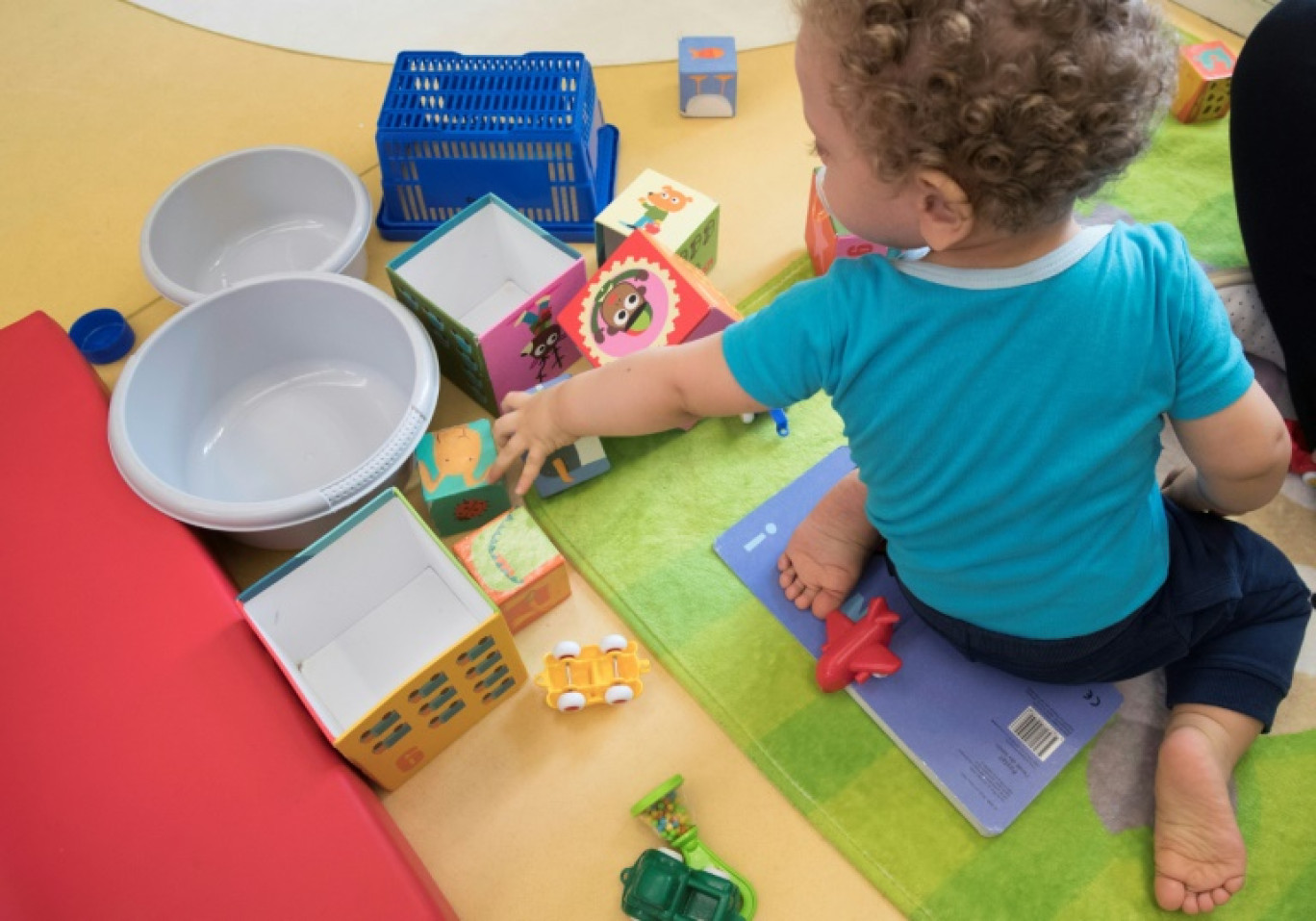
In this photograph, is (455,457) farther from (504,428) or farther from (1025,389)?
(1025,389)

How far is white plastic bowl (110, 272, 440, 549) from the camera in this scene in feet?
3.32

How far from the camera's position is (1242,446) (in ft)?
2.48

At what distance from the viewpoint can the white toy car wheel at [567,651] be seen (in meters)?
0.98

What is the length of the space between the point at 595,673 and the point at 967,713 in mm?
353

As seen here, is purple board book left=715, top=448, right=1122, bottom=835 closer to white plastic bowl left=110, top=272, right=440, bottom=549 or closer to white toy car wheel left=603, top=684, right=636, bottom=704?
white toy car wheel left=603, top=684, right=636, bottom=704

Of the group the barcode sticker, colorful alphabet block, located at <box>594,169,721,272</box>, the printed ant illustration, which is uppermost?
colorful alphabet block, located at <box>594,169,721,272</box>

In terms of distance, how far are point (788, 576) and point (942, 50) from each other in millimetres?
594

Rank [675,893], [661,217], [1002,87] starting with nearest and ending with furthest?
[1002,87] < [675,893] < [661,217]

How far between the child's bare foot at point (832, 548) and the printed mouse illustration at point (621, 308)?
27cm

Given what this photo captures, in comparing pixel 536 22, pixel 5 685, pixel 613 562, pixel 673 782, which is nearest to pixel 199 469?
pixel 5 685

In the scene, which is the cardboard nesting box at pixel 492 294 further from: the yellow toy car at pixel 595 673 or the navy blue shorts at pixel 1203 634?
the navy blue shorts at pixel 1203 634

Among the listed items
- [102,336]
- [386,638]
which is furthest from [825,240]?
[102,336]

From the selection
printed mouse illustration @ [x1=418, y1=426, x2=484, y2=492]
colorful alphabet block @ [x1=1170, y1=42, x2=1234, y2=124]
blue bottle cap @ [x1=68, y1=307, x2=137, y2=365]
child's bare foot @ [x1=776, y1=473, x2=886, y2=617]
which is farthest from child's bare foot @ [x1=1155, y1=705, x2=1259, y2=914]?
blue bottle cap @ [x1=68, y1=307, x2=137, y2=365]

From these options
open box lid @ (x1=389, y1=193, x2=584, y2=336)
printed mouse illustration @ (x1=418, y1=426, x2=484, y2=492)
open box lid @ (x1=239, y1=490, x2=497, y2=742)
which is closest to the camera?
open box lid @ (x1=239, y1=490, x2=497, y2=742)
